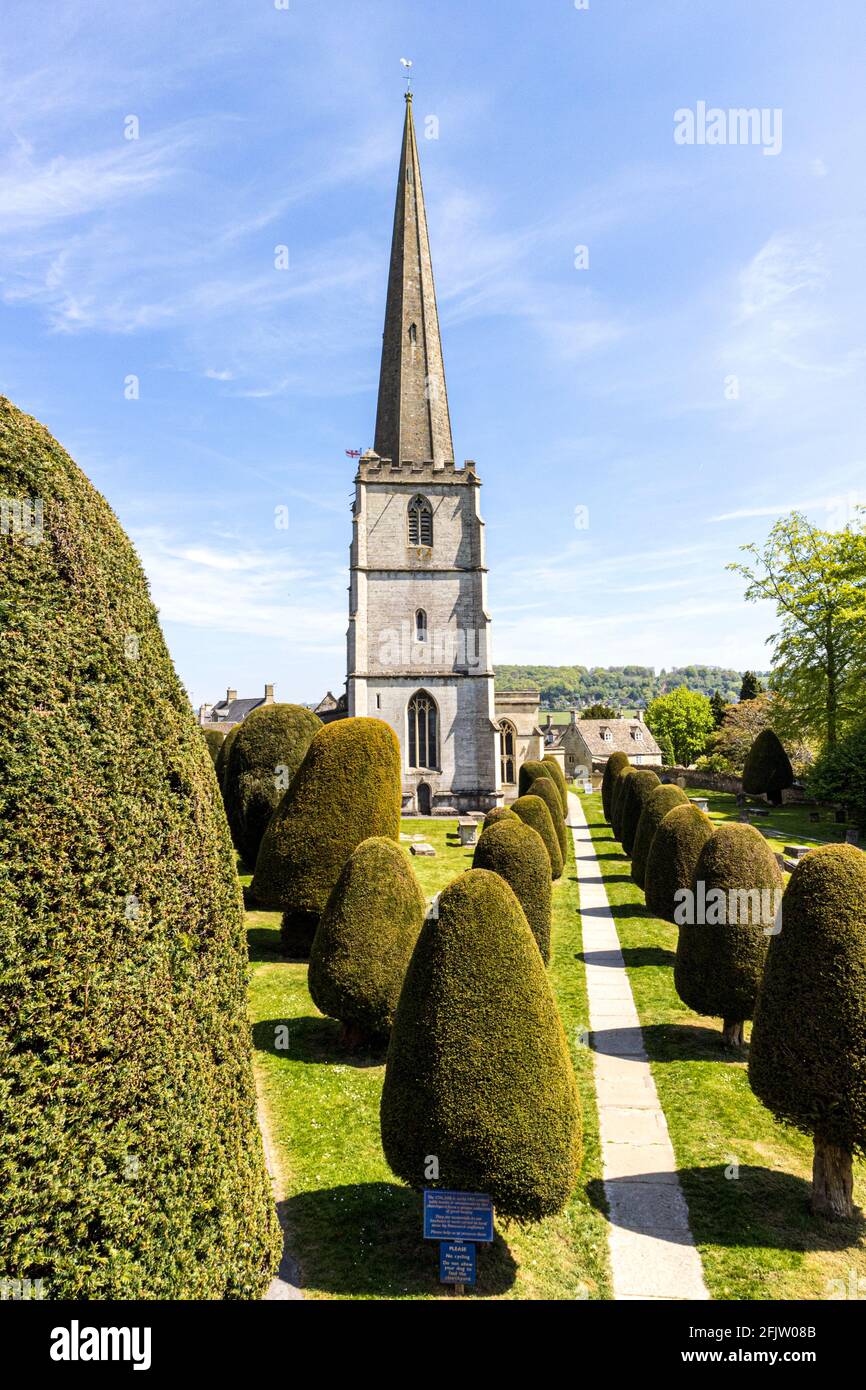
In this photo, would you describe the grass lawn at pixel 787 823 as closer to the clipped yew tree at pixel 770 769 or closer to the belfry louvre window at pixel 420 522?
the clipped yew tree at pixel 770 769

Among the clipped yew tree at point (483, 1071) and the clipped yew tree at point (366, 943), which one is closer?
the clipped yew tree at point (483, 1071)

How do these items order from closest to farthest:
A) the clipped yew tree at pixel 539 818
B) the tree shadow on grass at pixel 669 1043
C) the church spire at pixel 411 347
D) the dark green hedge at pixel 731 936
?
the dark green hedge at pixel 731 936
the tree shadow on grass at pixel 669 1043
the clipped yew tree at pixel 539 818
the church spire at pixel 411 347

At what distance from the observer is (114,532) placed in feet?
15.1

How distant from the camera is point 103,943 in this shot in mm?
3982

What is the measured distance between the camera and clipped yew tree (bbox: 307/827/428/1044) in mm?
11258

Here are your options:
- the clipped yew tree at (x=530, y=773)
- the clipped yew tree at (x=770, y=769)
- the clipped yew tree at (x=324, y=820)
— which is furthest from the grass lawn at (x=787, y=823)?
the clipped yew tree at (x=324, y=820)

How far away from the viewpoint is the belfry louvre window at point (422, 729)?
132 feet

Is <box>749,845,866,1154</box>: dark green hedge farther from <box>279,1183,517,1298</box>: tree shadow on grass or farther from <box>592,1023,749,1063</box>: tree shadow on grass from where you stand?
<box>592,1023,749,1063</box>: tree shadow on grass

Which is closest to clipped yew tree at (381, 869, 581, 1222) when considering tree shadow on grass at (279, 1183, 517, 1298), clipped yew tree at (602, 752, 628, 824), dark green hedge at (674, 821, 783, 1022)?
tree shadow on grass at (279, 1183, 517, 1298)

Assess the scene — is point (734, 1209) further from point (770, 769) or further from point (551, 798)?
point (770, 769)

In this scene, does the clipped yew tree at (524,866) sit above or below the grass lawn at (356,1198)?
above

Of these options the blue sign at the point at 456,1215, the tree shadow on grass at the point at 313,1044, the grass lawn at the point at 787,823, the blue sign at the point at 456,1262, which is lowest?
the grass lawn at the point at 787,823

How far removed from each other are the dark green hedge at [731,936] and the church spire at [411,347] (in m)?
33.1

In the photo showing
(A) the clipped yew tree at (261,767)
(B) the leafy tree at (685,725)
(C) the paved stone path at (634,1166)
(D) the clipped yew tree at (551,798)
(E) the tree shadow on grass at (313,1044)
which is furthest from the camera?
(B) the leafy tree at (685,725)
